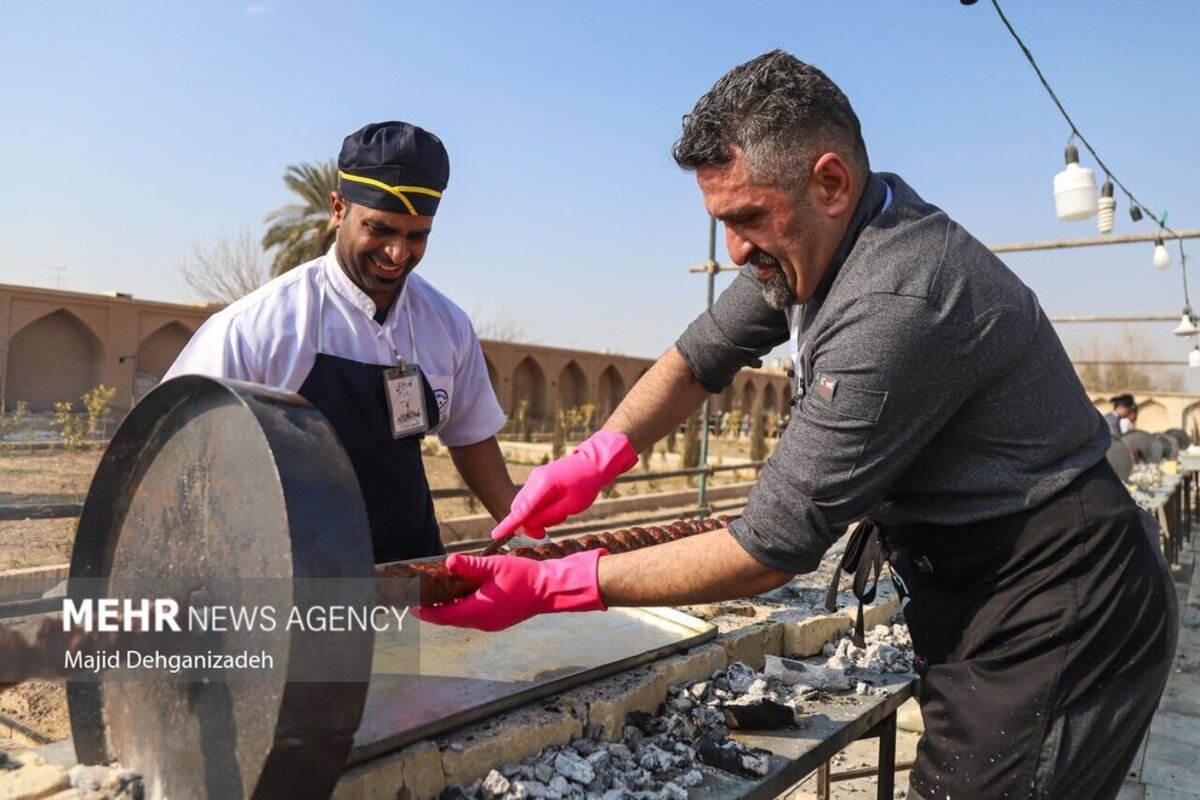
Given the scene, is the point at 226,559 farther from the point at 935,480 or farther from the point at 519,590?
the point at 935,480

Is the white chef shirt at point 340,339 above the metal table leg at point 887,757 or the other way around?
above

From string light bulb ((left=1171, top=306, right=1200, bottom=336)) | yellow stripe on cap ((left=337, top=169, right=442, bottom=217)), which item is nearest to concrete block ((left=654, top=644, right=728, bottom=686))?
yellow stripe on cap ((left=337, top=169, right=442, bottom=217))

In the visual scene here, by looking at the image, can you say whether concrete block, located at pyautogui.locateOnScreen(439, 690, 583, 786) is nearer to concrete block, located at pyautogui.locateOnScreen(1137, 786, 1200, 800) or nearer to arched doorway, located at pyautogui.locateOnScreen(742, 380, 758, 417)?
concrete block, located at pyautogui.locateOnScreen(1137, 786, 1200, 800)

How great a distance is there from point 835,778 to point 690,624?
165 centimetres

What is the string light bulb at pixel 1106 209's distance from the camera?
371 inches

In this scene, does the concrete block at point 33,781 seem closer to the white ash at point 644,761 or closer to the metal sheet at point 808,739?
the white ash at point 644,761

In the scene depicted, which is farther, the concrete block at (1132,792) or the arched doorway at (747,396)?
the arched doorway at (747,396)

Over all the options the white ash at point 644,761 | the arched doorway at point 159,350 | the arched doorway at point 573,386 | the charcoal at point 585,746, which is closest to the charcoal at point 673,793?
the white ash at point 644,761

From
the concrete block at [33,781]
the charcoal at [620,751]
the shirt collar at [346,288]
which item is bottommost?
the charcoal at [620,751]

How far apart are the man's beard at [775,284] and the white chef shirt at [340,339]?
1.23 meters

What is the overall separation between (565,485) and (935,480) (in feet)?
3.52

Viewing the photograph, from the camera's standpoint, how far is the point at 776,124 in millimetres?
1805

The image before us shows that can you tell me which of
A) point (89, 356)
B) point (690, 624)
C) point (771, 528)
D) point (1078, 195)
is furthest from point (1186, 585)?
point (89, 356)

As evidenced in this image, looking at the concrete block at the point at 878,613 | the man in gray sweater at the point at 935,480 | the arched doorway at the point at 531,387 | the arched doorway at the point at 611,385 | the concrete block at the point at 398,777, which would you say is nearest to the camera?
the concrete block at the point at 398,777
